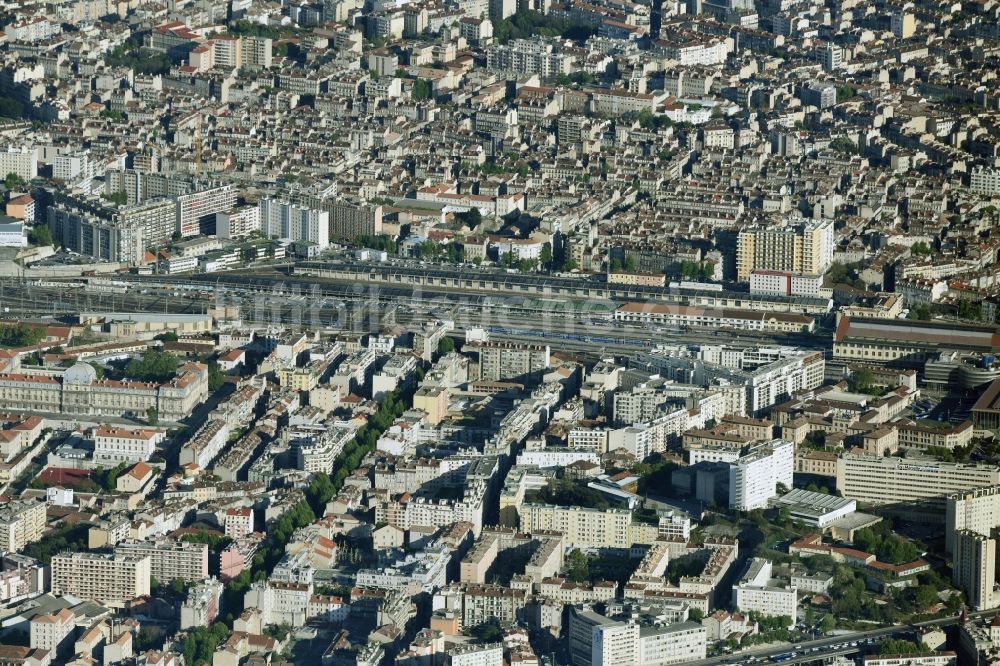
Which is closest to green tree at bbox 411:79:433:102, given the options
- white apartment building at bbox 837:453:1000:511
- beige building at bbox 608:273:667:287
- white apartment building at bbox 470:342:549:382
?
beige building at bbox 608:273:667:287

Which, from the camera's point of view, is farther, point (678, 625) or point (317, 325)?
point (317, 325)

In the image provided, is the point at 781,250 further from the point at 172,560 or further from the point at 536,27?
the point at 536,27

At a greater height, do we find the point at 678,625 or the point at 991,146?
the point at 991,146

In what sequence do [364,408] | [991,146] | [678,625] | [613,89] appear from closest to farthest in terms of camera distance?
[678,625] < [364,408] < [991,146] < [613,89]

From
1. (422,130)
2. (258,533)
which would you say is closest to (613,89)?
(422,130)

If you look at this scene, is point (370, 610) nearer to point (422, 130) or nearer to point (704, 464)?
point (704, 464)

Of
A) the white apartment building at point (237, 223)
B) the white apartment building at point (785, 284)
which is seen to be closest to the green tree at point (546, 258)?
the white apartment building at point (785, 284)

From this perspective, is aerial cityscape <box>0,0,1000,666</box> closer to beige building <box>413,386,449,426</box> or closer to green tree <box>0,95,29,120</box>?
beige building <box>413,386,449,426</box>
